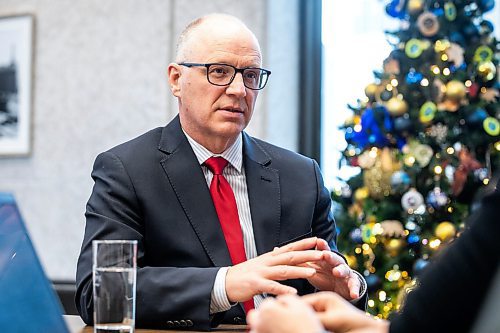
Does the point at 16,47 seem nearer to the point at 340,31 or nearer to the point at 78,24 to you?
the point at 78,24

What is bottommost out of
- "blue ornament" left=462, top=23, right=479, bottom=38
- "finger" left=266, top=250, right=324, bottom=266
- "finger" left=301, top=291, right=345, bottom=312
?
"finger" left=266, top=250, right=324, bottom=266

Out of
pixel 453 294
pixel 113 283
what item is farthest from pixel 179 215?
pixel 453 294

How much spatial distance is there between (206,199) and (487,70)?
2.23 metres

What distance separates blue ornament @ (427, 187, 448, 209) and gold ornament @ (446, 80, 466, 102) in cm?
45

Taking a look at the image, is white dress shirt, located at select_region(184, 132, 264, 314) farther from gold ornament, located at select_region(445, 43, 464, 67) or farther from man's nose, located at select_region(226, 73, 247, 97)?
gold ornament, located at select_region(445, 43, 464, 67)

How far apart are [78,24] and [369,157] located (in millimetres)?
2195

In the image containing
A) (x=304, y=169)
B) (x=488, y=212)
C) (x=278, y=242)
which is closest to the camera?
(x=488, y=212)

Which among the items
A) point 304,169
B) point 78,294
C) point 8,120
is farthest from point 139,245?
point 8,120

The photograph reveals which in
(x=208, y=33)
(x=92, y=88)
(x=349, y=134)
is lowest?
(x=349, y=134)

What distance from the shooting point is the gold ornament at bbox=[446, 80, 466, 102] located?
3.86 metres

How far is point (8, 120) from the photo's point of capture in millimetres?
5281

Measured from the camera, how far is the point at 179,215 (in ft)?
7.08

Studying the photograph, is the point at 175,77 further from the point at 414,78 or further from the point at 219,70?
the point at 414,78

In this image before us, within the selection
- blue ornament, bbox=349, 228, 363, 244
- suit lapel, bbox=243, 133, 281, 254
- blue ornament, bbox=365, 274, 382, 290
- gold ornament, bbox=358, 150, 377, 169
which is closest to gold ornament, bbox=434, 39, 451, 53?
gold ornament, bbox=358, 150, 377, 169
